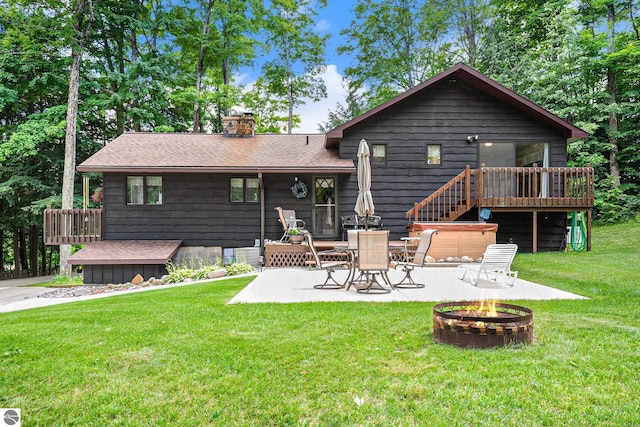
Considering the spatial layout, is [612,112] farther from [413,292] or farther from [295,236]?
[413,292]

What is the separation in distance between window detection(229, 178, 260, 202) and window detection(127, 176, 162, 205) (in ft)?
7.30

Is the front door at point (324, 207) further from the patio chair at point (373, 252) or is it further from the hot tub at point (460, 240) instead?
the patio chair at point (373, 252)

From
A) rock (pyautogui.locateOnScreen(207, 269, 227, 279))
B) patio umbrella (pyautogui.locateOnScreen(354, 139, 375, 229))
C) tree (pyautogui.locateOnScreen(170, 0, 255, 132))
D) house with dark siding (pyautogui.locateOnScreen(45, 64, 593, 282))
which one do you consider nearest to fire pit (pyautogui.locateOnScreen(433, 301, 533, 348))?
patio umbrella (pyautogui.locateOnScreen(354, 139, 375, 229))

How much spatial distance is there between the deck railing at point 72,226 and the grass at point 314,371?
7.55m

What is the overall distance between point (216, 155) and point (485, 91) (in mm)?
8589

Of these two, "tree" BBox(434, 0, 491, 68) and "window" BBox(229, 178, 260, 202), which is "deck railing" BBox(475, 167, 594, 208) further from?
"tree" BBox(434, 0, 491, 68)

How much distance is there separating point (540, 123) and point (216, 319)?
38.0ft

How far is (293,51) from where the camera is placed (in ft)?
72.3

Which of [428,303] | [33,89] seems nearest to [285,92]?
[33,89]

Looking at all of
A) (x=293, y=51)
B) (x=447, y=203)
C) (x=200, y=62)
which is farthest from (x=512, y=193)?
(x=200, y=62)

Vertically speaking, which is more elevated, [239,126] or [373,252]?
[239,126]

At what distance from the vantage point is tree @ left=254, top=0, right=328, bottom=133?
843 inches

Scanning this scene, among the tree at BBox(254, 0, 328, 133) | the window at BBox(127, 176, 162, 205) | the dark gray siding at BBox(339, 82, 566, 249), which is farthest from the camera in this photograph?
the tree at BBox(254, 0, 328, 133)

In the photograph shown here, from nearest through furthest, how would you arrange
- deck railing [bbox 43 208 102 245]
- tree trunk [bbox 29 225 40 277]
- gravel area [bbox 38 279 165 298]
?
1. gravel area [bbox 38 279 165 298]
2. deck railing [bbox 43 208 102 245]
3. tree trunk [bbox 29 225 40 277]
